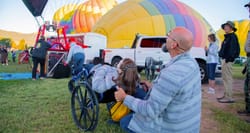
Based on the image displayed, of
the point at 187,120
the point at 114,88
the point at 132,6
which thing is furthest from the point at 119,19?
the point at 187,120

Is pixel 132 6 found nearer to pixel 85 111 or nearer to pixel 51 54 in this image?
pixel 51 54

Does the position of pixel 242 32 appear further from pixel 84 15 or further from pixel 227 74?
pixel 227 74

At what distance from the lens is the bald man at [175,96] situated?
1869 mm

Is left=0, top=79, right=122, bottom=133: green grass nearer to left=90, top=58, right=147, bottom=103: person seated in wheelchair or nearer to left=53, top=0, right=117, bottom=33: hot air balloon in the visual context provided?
left=90, top=58, right=147, bottom=103: person seated in wheelchair

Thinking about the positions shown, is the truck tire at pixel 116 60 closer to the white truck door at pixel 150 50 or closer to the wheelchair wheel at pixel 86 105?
the white truck door at pixel 150 50

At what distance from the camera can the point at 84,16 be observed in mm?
24344

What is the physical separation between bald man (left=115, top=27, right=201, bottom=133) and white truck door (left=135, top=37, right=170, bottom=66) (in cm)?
945

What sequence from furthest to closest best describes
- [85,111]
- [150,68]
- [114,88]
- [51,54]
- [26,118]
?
1. [51,54]
2. [150,68]
3. [26,118]
4. [85,111]
5. [114,88]

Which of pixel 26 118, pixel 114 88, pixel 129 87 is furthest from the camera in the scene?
pixel 26 118

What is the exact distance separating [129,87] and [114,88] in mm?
313

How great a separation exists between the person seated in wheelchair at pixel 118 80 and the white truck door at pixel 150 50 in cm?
810

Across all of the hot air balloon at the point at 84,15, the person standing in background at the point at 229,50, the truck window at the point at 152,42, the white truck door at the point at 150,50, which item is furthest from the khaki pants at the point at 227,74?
the hot air balloon at the point at 84,15

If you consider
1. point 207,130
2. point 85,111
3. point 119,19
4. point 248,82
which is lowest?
point 207,130

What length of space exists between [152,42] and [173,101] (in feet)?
33.0
